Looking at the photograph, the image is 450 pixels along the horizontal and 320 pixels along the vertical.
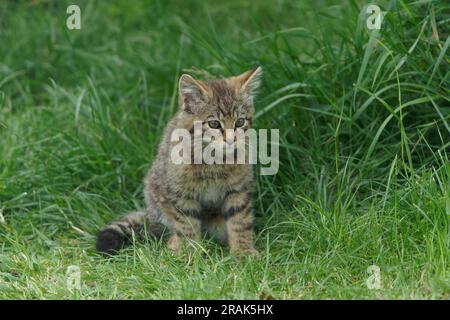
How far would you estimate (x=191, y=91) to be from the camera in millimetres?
5418

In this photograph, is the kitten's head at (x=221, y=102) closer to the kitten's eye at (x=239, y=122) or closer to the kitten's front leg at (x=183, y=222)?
the kitten's eye at (x=239, y=122)

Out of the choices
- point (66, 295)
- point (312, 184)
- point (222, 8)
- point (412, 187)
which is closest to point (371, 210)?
point (412, 187)

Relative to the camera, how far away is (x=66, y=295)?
4.70m

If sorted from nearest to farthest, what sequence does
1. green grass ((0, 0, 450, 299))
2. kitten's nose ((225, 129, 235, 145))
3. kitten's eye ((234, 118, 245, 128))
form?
green grass ((0, 0, 450, 299)) → kitten's nose ((225, 129, 235, 145)) → kitten's eye ((234, 118, 245, 128))

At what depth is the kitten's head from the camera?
5.40 metres

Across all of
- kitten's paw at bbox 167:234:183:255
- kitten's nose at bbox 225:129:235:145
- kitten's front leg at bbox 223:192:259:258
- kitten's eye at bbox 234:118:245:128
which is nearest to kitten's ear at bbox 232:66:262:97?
kitten's eye at bbox 234:118:245:128

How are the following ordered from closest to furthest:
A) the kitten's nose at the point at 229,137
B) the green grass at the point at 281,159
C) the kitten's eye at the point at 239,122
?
the green grass at the point at 281,159 → the kitten's nose at the point at 229,137 → the kitten's eye at the point at 239,122

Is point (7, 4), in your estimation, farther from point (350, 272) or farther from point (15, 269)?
point (350, 272)

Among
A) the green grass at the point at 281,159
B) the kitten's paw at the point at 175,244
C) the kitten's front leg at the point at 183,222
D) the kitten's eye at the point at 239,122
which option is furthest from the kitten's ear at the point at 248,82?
the kitten's paw at the point at 175,244

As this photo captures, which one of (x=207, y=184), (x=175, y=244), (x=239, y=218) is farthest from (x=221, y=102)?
(x=175, y=244)

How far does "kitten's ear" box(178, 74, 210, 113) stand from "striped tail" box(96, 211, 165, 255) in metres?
0.88

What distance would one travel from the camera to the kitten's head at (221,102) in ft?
17.7

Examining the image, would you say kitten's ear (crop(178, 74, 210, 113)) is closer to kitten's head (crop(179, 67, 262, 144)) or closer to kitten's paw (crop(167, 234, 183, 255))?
kitten's head (crop(179, 67, 262, 144))

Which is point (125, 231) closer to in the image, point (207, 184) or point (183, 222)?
point (183, 222)
